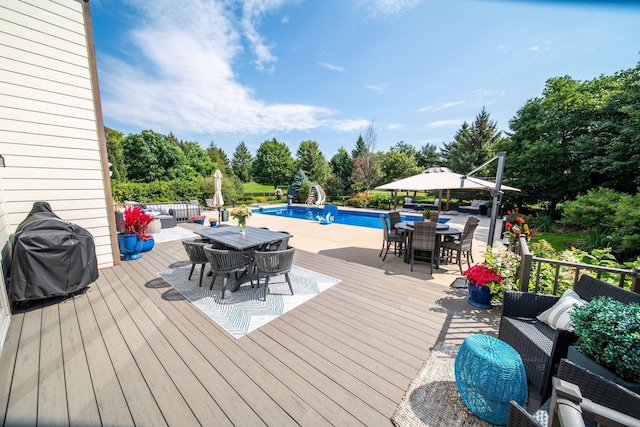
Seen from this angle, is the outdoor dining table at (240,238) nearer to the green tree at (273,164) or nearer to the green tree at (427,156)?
the green tree at (273,164)

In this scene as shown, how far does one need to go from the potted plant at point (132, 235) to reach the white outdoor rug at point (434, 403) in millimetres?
5490

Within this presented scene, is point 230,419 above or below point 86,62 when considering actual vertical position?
below

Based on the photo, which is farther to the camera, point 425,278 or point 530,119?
point 530,119

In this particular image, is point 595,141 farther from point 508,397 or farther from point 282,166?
point 282,166

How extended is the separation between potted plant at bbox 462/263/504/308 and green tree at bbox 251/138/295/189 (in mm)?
26548

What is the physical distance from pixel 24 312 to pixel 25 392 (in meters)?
1.75

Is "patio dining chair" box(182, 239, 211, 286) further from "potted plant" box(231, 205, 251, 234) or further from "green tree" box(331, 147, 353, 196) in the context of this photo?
"green tree" box(331, 147, 353, 196)

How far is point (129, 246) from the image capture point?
484cm

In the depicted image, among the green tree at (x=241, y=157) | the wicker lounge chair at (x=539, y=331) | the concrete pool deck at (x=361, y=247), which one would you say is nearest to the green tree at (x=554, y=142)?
the concrete pool deck at (x=361, y=247)

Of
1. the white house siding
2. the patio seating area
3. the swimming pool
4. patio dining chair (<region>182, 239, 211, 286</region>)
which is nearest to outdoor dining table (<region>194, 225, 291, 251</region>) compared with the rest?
patio dining chair (<region>182, 239, 211, 286</region>)

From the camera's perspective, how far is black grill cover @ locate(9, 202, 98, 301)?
2.79 m

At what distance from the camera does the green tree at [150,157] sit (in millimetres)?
19609

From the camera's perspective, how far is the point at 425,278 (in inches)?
162

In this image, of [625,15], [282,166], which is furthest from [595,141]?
[282,166]
